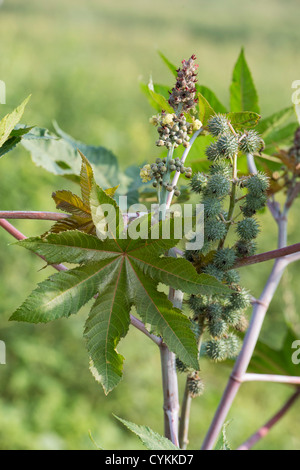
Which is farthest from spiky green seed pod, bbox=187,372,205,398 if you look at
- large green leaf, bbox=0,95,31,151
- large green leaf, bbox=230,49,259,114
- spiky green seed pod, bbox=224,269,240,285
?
large green leaf, bbox=230,49,259,114

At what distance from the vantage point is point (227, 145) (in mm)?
532

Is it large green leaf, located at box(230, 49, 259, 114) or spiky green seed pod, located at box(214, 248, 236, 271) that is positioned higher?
large green leaf, located at box(230, 49, 259, 114)

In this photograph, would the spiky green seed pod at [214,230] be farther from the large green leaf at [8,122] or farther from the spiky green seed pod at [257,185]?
the large green leaf at [8,122]

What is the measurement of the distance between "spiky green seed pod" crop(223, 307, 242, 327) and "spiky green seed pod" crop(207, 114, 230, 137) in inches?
7.4

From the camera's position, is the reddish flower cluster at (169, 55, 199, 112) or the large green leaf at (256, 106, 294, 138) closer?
the reddish flower cluster at (169, 55, 199, 112)

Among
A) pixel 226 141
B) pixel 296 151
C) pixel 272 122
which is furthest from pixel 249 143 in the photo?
pixel 272 122

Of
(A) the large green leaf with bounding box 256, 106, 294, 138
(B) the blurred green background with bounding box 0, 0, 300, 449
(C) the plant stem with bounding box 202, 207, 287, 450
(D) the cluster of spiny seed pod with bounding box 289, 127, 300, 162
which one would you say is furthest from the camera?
(B) the blurred green background with bounding box 0, 0, 300, 449

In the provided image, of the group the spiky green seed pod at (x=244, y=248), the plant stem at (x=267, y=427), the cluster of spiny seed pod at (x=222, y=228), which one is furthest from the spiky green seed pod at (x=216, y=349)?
the plant stem at (x=267, y=427)

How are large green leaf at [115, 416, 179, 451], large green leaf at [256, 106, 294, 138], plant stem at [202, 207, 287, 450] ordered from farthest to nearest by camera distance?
large green leaf at [256, 106, 294, 138] → plant stem at [202, 207, 287, 450] → large green leaf at [115, 416, 179, 451]

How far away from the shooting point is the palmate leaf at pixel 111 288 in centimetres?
50

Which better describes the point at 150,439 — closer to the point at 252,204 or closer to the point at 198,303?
the point at 198,303

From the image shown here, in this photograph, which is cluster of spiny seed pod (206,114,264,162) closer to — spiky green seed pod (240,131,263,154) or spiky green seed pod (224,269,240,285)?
spiky green seed pod (240,131,263,154)

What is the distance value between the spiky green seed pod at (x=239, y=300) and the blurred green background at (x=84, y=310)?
39 cm

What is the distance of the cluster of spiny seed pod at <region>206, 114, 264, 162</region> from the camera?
1.75 ft
